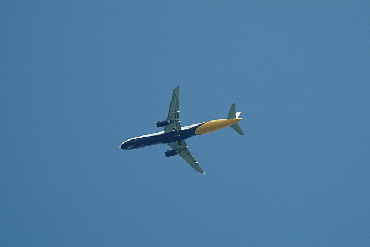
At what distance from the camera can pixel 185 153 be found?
349ft

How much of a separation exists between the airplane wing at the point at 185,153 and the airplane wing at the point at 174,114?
6298 millimetres

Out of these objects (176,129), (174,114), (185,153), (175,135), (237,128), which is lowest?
(185,153)

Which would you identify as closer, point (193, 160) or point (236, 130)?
point (236, 130)

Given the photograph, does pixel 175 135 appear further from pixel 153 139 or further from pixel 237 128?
pixel 237 128

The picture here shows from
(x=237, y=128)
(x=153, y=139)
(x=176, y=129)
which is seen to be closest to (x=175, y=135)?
(x=176, y=129)

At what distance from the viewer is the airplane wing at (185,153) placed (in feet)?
341

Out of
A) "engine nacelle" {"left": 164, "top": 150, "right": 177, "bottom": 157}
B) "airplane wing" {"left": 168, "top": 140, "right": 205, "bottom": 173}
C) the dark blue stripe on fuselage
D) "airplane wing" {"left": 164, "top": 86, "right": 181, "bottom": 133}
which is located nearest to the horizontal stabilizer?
the dark blue stripe on fuselage

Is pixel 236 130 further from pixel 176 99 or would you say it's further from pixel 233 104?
pixel 176 99

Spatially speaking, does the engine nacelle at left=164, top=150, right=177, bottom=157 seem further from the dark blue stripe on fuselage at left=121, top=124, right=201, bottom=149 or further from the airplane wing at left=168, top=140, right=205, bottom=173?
the dark blue stripe on fuselage at left=121, top=124, right=201, bottom=149

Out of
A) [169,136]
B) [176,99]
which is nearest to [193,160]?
[169,136]

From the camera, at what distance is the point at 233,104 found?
9419 centimetres

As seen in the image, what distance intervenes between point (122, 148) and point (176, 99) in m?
14.5

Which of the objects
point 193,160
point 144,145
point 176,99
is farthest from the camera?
point 193,160

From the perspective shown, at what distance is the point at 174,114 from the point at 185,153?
13.1m
